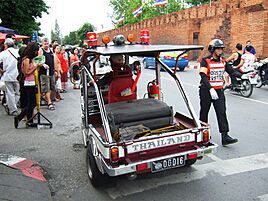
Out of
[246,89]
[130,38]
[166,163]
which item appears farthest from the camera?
[246,89]

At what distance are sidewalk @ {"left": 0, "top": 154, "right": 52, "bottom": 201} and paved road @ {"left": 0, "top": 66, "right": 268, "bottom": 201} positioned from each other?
16 centimetres

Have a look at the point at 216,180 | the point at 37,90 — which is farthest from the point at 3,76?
the point at 216,180

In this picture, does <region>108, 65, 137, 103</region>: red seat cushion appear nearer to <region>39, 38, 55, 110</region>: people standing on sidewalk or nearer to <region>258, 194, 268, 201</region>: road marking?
<region>258, 194, 268, 201</region>: road marking

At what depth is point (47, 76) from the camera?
842 centimetres

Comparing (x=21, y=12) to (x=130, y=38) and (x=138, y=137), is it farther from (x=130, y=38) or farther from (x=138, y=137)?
(x=138, y=137)

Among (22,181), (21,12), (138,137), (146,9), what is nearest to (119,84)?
(138,137)

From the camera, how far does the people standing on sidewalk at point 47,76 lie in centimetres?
841

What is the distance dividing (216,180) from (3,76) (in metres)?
5.87

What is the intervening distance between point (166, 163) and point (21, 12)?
19517 mm

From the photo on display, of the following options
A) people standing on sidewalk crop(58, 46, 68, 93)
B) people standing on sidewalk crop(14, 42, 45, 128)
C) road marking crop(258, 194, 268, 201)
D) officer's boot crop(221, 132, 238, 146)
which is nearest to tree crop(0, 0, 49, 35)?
people standing on sidewalk crop(58, 46, 68, 93)

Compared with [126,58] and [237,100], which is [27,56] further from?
[237,100]

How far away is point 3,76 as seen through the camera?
769cm

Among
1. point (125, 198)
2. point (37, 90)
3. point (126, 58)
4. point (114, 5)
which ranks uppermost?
point (114, 5)

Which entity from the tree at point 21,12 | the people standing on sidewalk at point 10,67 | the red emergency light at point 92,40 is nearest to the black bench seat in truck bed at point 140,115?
the red emergency light at point 92,40
